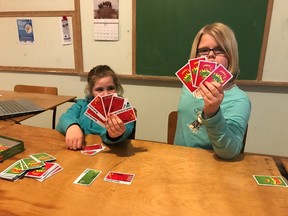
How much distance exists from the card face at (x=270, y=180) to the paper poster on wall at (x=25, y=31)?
2.95m

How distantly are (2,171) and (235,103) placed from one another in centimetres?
103

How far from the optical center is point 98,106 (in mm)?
1125

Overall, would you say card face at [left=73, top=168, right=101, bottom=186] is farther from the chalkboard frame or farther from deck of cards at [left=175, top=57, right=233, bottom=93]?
the chalkboard frame

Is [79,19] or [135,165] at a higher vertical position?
[79,19]

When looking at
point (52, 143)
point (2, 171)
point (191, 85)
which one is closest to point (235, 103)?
point (191, 85)

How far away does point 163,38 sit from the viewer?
2662mm

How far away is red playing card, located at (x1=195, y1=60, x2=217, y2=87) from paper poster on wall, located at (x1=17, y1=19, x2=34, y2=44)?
263cm

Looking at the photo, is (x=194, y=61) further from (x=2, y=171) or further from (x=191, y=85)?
(x=2, y=171)

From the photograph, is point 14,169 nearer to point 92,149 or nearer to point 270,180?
point 92,149

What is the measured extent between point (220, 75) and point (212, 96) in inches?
4.4

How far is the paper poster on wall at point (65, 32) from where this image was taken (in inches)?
114

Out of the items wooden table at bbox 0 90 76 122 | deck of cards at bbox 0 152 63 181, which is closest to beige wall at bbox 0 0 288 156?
wooden table at bbox 0 90 76 122

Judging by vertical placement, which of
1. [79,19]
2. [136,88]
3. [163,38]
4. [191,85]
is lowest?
[136,88]

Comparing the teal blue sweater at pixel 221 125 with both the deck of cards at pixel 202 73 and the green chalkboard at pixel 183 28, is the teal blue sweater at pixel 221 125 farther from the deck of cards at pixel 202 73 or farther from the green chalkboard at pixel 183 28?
the green chalkboard at pixel 183 28
